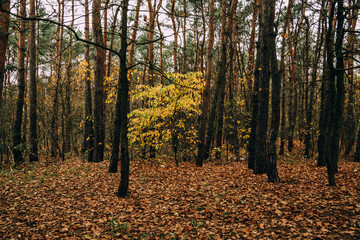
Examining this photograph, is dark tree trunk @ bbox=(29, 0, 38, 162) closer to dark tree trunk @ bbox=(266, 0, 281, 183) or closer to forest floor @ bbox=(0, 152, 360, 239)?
forest floor @ bbox=(0, 152, 360, 239)

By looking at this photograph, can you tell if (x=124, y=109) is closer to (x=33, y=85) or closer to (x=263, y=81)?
(x=263, y=81)

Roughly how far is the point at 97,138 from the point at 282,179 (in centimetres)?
813

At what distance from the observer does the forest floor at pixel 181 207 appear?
451 cm

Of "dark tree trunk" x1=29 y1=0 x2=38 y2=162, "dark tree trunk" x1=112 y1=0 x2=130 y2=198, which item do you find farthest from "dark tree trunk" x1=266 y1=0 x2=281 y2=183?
"dark tree trunk" x1=29 y1=0 x2=38 y2=162

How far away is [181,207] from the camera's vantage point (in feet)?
19.5

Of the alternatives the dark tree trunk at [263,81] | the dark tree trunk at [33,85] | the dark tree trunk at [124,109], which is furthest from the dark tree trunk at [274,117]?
the dark tree trunk at [33,85]

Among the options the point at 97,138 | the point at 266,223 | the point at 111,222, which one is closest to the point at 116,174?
the point at 97,138

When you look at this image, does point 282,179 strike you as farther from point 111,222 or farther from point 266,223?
point 111,222

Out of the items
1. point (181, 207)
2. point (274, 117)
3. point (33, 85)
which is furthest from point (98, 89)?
point (274, 117)

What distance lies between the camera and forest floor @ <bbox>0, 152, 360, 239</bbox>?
451 centimetres

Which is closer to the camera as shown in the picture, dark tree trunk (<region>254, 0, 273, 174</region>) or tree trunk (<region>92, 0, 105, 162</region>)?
dark tree trunk (<region>254, 0, 273, 174</region>)

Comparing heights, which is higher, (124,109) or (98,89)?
(98,89)

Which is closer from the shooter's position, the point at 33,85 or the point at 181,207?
the point at 181,207

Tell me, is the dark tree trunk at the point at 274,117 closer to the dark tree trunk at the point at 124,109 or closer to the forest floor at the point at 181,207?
the forest floor at the point at 181,207
